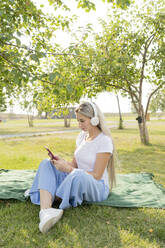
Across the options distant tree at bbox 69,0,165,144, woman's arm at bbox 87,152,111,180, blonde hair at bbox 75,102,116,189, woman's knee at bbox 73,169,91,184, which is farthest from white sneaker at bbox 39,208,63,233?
distant tree at bbox 69,0,165,144

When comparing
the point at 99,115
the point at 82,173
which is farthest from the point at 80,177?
the point at 99,115

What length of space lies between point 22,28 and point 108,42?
4.78 meters

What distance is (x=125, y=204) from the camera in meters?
3.54

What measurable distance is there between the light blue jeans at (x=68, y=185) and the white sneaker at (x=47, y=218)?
244 mm

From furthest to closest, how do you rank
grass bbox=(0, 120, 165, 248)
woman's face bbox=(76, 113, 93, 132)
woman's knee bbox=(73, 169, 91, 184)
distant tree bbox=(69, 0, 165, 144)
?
distant tree bbox=(69, 0, 165, 144), woman's face bbox=(76, 113, 93, 132), woman's knee bbox=(73, 169, 91, 184), grass bbox=(0, 120, 165, 248)

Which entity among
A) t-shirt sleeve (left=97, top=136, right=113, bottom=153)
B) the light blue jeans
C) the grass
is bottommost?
the grass

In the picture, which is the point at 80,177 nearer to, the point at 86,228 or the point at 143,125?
the point at 86,228

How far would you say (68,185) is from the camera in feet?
9.66

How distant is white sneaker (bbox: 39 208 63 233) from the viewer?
2625 mm

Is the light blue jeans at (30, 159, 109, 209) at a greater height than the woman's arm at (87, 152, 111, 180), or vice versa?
the woman's arm at (87, 152, 111, 180)

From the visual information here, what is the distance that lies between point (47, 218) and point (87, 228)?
569 millimetres

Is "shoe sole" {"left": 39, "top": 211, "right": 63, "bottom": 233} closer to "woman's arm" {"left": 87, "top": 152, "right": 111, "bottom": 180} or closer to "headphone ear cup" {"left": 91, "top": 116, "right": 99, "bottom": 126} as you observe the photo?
"woman's arm" {"left": 87, "top": 152, "right": 111, "bottom": 180}

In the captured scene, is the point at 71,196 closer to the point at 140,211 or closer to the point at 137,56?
the point at 140,211

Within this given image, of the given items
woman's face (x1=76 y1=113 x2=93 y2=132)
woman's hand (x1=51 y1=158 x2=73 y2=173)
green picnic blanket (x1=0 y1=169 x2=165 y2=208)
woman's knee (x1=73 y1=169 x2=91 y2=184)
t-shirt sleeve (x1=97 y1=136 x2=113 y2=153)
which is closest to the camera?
woman's knee (x1=73 y1=169 x2=91 y2=184)
